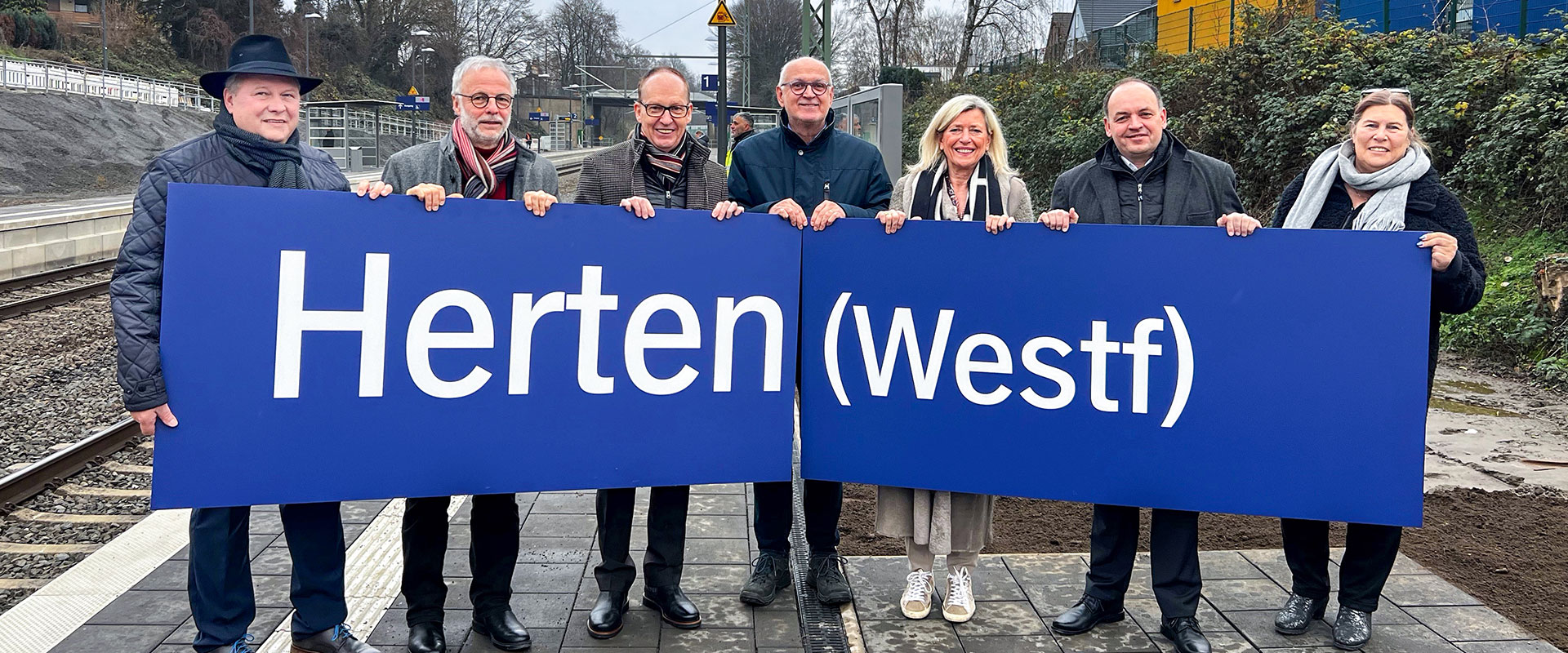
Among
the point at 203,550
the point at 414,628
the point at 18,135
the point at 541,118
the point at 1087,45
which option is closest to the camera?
the point at 203,550

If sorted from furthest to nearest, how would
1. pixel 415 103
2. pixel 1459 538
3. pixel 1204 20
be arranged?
1. pixel 415 103
2. pixel 1204 20
3. pixel 1459 538

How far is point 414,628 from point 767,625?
1164mm

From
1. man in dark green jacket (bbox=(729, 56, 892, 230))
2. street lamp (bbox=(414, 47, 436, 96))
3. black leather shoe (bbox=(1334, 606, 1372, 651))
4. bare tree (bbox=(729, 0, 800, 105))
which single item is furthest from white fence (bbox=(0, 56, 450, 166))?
black leather shoe (bbox=(1334, 606, 1372, 651))

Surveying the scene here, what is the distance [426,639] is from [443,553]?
0.27m

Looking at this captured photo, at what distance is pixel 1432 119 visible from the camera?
10922 mm

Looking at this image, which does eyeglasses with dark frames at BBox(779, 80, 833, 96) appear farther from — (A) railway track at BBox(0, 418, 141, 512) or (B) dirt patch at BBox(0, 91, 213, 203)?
(B) dirt patch at BBox(0, 91, 213, 203)

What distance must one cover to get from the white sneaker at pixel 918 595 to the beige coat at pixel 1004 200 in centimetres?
125

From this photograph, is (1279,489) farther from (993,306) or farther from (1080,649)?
(993,306)

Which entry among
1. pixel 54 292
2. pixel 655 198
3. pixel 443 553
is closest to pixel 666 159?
pixel 655 198

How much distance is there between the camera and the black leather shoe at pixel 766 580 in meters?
4.28

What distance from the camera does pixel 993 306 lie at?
3902mm

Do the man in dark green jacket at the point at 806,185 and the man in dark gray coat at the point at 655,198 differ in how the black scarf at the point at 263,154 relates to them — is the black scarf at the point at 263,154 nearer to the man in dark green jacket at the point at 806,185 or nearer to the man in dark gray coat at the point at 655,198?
the man in dark gray coat at the point at 655,198

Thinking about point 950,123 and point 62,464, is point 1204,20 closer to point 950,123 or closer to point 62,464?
point 950,123

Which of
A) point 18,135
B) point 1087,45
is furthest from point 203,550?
point 18,135
